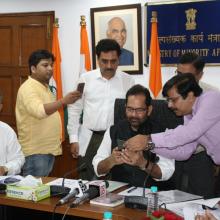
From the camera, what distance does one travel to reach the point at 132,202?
2.18m

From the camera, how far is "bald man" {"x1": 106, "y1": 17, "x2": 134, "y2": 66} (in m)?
4.84

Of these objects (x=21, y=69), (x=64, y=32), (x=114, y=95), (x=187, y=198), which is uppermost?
(x=64, y=32)

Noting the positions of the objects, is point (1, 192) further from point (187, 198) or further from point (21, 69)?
point (21, 69)

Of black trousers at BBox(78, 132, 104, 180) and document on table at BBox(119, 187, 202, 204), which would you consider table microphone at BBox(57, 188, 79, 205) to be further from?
black trousers at BBox(78, 132, 104, 180)

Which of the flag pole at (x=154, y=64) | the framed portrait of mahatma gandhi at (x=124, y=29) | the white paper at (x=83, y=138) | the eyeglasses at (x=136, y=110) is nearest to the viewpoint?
the eyeglasses at (x=136, y=110)

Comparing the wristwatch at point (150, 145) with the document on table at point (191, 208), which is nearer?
the document on table at point (191, 208)

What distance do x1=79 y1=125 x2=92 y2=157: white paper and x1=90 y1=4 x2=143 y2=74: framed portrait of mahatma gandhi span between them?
1.44m

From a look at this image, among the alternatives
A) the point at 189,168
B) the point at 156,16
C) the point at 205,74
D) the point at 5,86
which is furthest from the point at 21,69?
the point at 189,168

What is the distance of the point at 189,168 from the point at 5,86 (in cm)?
326

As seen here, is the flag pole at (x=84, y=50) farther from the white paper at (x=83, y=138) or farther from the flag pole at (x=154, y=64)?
the white paper at (x=83, y=138)

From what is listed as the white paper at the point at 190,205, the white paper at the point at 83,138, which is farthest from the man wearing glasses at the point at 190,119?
the white paper at the point at 83,138

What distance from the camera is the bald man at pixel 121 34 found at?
484 centimetres

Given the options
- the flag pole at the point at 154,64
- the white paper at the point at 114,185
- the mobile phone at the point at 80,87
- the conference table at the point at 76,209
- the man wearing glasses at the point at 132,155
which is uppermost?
the flag pole at the point at 154,64

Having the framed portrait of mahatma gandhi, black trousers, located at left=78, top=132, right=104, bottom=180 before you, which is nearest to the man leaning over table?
black trousers, located at left=78, top=132, right=104, bottom=180
